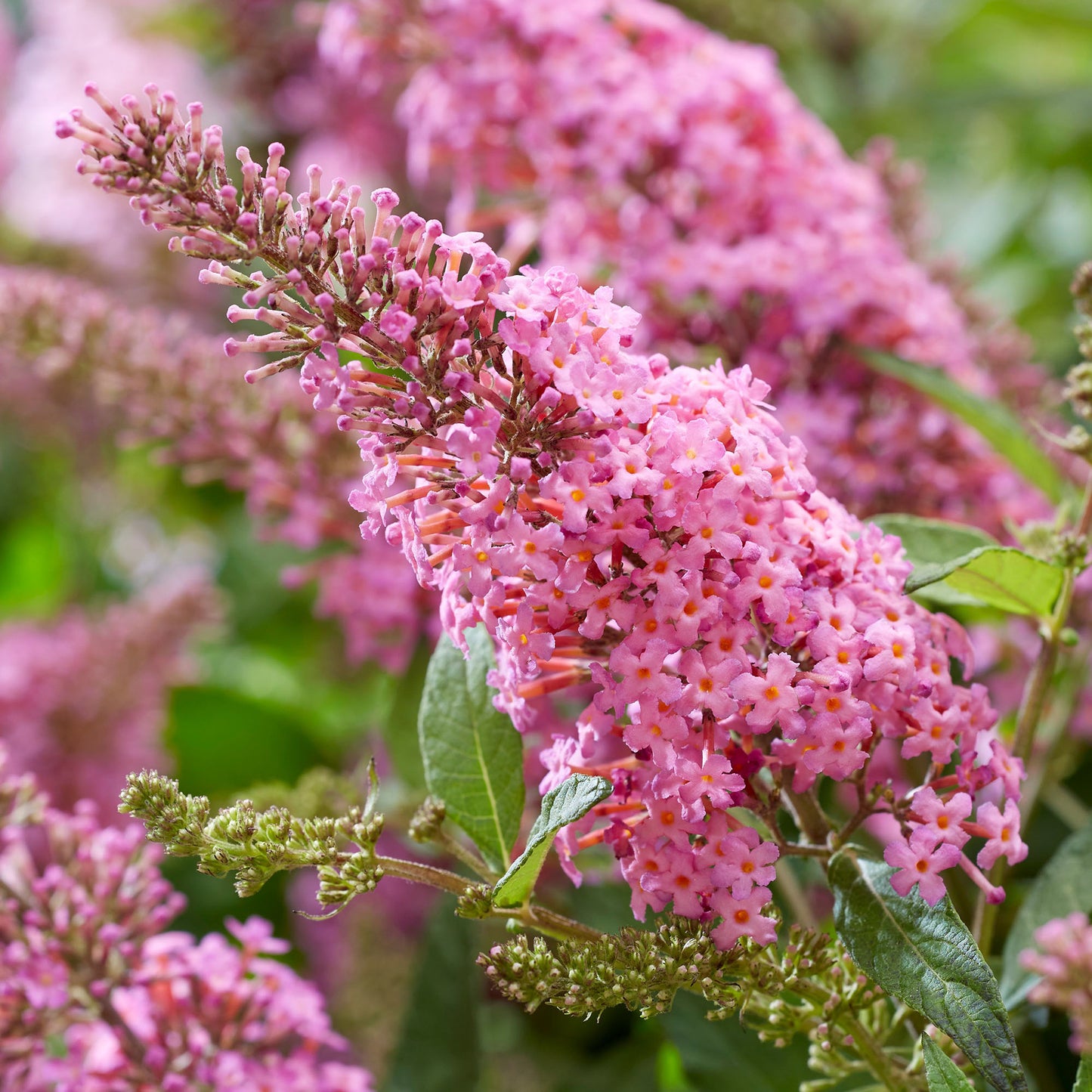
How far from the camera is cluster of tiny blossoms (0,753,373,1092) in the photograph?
65 cm

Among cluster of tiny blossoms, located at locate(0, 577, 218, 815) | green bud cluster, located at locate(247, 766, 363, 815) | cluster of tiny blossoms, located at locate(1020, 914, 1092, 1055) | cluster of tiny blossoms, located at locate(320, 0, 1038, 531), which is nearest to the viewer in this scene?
cluster of tiny blossoms, located at locate(1020, 914, 1092, 1055)

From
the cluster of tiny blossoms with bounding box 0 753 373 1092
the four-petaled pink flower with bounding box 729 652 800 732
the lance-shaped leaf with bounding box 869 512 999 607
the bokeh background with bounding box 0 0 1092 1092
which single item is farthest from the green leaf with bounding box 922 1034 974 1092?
the bokeh background with bounding box 0 0 1092 1092

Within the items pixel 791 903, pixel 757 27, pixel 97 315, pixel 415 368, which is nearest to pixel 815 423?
pixel 791 903

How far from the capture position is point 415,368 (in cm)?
48

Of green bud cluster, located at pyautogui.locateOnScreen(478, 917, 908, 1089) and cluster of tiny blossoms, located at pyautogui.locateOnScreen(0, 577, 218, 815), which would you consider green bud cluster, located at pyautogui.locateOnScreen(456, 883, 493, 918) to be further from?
cluster of tiny blossoms, located at pyautogui.locateOnScreen(0, 577, 218, 815)

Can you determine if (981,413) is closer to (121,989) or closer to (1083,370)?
(1083,370)

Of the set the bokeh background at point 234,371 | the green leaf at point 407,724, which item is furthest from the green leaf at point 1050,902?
the green leaf at point 407,724

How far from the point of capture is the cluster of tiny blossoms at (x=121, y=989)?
0.65 meters

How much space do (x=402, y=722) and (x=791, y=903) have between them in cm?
38

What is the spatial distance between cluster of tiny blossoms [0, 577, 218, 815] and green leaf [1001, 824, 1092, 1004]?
88 centimetres

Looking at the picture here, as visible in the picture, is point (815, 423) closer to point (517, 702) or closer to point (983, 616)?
point (983, 616)

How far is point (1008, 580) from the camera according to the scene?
1.93 feet

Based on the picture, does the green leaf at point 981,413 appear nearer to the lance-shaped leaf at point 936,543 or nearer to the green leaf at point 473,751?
the lance-shaped leaf at point 936,543

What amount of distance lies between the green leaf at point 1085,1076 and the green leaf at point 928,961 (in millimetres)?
43
